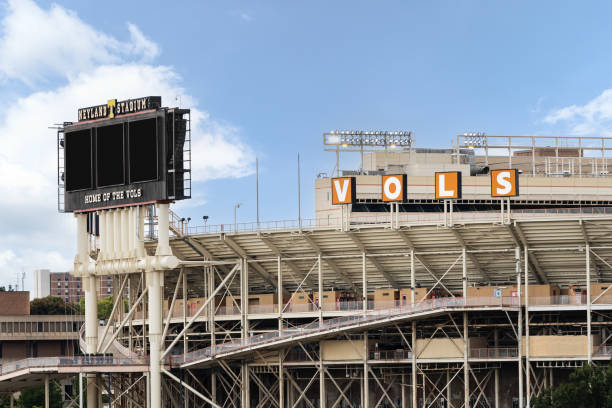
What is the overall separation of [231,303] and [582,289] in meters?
32.1

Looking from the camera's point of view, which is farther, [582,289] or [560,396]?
[582,289]

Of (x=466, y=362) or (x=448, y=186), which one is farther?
(x=466, y=362)

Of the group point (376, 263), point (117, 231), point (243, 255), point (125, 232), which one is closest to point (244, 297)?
point (243, 255)

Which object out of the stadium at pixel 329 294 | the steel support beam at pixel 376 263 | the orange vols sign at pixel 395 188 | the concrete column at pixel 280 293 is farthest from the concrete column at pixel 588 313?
the concrete column at pixel 280 293

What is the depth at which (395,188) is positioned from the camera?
Answer: 91.6 meters

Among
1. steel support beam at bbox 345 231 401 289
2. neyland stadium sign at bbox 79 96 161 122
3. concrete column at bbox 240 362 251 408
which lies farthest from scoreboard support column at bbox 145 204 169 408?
steel support beam at bbox 345 231 401 289

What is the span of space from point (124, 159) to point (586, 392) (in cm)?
4435

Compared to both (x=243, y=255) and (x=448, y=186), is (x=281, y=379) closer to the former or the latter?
(x=243, y=255)

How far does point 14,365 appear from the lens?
96.4 meters

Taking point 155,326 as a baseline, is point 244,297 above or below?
above

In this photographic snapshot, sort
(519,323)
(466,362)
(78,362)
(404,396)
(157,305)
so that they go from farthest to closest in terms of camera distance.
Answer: (404,396) → (78,362) → (157,305) → (466,362) → (519,323)

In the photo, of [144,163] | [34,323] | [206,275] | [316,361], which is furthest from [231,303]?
Result: [34,323]

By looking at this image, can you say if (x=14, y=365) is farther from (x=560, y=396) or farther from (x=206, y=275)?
(x=560, y=396)

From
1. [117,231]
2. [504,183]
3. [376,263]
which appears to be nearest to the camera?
[504,183]
